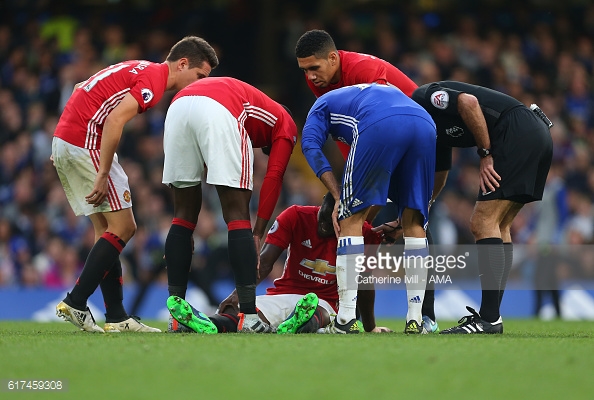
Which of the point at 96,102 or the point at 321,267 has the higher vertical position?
the point at 96,102

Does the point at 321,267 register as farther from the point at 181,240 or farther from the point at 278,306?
the point at 181,240

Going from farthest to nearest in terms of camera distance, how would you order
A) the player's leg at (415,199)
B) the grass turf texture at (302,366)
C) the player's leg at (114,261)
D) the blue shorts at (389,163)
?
the player's leg at (114,261) → the player's leg at (415,199) → the blue shorts at (389,163) → the grass turf texture at (302,366)

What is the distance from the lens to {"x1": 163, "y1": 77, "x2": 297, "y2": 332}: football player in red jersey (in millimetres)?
5836

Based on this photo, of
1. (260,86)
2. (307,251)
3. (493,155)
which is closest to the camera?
(493,155)

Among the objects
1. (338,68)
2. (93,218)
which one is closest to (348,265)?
(338,68)

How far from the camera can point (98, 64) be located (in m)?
14.9

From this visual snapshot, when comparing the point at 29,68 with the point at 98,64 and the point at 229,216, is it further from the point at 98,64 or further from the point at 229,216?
the point at 229,216

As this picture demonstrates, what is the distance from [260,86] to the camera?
16.7 metres

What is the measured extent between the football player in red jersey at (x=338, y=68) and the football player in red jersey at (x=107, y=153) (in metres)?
0.71

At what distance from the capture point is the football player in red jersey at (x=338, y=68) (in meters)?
6.60

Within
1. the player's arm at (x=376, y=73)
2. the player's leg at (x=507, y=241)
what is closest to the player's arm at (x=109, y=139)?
the player's arm at (x=376, y=73)

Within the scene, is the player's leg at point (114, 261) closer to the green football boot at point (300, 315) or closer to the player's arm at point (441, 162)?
the green football boot at point (300, 315)

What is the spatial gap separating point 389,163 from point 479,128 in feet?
2.64

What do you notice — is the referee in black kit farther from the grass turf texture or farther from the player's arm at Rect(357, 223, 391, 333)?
the grass turf texture
